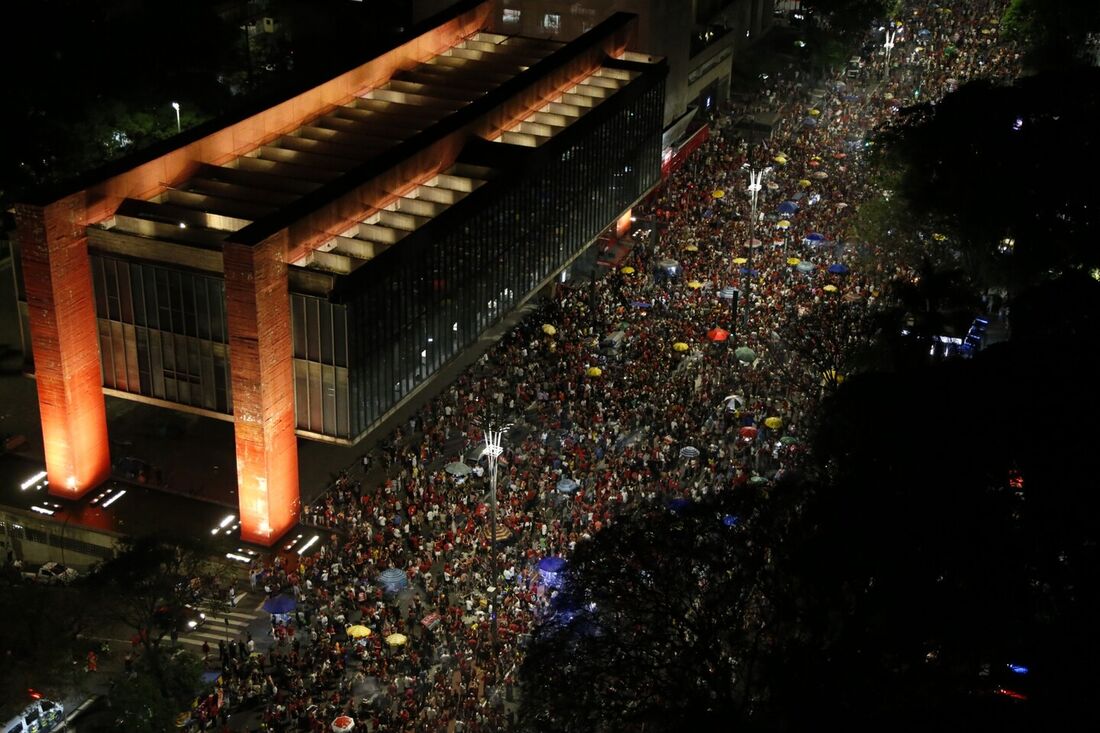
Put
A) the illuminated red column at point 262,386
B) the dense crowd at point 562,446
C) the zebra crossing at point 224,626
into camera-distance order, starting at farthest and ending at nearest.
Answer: the illuminated red column at point 262,386 < the zebra crossing at point 224,626 < the dense crowd at point 562,446

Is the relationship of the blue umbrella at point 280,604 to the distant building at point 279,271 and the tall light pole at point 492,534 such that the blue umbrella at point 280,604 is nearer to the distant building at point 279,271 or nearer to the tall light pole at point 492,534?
the distant building at point 279,271

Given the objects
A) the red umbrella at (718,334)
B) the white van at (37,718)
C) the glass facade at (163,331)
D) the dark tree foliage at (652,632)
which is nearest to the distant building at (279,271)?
the glass facade at (163,331)

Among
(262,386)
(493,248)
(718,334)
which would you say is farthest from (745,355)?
(262,386)

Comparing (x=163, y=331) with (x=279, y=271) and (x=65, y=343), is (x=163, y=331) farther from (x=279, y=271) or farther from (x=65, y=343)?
(x=279, y=271)

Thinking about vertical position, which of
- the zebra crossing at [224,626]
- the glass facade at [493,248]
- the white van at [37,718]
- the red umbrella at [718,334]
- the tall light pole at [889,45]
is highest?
the glass facade at [493,248]

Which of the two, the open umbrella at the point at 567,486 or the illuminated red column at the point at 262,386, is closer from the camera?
the illuminated red column at the point at 262,386

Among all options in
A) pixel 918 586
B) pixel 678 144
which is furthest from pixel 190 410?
pixel 678 144
